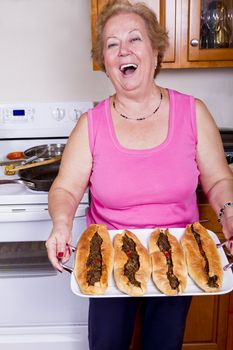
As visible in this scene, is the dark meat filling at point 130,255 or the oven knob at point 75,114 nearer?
the dark meat filling at point 130,255

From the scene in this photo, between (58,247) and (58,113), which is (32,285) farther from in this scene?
(58,113)

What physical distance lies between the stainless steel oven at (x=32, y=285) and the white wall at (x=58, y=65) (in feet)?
1.87

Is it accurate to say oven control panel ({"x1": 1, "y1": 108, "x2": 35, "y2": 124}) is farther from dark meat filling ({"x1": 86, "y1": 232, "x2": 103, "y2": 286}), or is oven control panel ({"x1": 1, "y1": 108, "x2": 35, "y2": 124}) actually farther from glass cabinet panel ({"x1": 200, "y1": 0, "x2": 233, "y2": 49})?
dark meat filling ({"x1": 86, "y1": 232, "x2": 103, "y2": 286})

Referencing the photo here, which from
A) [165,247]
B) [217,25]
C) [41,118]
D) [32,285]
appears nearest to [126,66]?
[165,247]

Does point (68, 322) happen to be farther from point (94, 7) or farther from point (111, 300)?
point (94, 7)

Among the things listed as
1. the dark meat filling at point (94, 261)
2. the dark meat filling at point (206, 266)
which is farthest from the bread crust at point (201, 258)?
the dark meat filling at point (94, 261)

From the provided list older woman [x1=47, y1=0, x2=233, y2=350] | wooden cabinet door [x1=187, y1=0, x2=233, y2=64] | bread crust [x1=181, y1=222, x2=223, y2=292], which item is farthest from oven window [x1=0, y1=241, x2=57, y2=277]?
wooden cabinet door [x1=187, y1=0, x2=233, y2=64]

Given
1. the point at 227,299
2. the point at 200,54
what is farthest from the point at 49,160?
the point at 227,299

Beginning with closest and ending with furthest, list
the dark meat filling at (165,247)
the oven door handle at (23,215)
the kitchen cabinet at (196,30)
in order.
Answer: the dark meat filling at (165,247)
the oven door handle at (23,215)
the kitchen cabinet at (196,30)

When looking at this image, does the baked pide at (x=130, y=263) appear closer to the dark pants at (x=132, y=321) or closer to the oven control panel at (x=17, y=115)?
the dark pants at (x=132, y=321)

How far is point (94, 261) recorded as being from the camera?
104 centimetres

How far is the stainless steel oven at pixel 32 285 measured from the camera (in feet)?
4.59

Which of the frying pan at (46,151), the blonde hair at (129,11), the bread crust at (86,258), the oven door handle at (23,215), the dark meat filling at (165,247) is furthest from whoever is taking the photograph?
the frying pan at (46,151)

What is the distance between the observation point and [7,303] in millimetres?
1521
